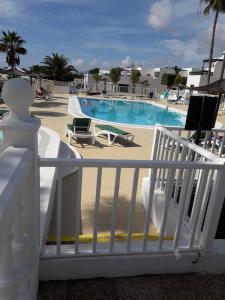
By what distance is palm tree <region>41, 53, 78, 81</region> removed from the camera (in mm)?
43500

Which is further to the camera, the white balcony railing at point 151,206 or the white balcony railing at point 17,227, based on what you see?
the white balcony railing at point 151,206

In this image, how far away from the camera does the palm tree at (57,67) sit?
43.5 meters

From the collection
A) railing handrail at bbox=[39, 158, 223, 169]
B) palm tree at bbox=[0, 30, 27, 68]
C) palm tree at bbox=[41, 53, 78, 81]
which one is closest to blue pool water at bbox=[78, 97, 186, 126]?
palm tree at bbox=[0, 30, 27, 68]

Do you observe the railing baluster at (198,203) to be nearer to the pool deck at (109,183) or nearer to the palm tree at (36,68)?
the pool deck at (109,183)

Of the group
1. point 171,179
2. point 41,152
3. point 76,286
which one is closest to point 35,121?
point 171,179

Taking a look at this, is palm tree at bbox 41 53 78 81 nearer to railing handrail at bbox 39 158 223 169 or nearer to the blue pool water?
the blue pool water

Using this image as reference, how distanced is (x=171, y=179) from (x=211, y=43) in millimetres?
23119

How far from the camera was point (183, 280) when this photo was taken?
2.36 meters

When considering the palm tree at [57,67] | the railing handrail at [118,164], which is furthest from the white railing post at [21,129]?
the palm tree at [57,67]

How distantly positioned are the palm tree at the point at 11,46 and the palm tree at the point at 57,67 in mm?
17277

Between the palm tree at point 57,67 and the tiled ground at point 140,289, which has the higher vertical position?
the palm tree at point 57,67

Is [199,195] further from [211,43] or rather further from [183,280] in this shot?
[211,43]

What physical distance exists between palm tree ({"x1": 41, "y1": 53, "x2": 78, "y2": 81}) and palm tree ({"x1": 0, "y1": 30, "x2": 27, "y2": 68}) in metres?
17.3

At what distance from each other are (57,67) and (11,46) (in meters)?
18.4
